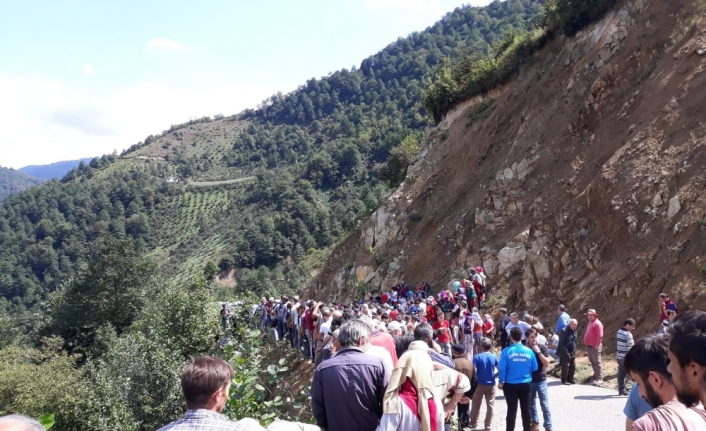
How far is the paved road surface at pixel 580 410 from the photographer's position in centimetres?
764

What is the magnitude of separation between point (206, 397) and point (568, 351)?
30.2ft

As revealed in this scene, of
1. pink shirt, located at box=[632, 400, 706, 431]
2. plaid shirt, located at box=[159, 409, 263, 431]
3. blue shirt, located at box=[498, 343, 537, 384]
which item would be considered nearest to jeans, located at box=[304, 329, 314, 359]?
blue shirt, located at box=[498, 343, 537, 384]

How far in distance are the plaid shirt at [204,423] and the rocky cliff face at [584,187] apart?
38.8 feet

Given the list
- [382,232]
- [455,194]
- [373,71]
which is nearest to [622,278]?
[455,194]

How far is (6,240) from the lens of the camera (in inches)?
4286

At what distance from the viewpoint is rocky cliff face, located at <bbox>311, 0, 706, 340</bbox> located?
13469 millimetres

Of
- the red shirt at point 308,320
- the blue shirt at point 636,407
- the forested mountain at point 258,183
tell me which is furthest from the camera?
the forested mountain at point 258,183

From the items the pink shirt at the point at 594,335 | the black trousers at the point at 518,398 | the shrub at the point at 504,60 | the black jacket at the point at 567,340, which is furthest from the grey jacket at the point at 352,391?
the shrub at the point at 504,60

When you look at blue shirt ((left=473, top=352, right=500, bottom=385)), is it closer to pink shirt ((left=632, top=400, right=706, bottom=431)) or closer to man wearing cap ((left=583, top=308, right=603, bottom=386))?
man wearing cap ((left=583, top=308, right=603, bottom=386))

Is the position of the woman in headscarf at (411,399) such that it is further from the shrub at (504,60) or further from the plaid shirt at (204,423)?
the shrub at (504,60)

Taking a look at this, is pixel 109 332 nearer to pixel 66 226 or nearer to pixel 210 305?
pixel 210 305

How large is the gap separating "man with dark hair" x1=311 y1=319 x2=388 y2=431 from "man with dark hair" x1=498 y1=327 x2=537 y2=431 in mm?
3106

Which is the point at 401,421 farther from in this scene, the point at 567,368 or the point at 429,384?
the point at 567,368

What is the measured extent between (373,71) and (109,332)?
132m
